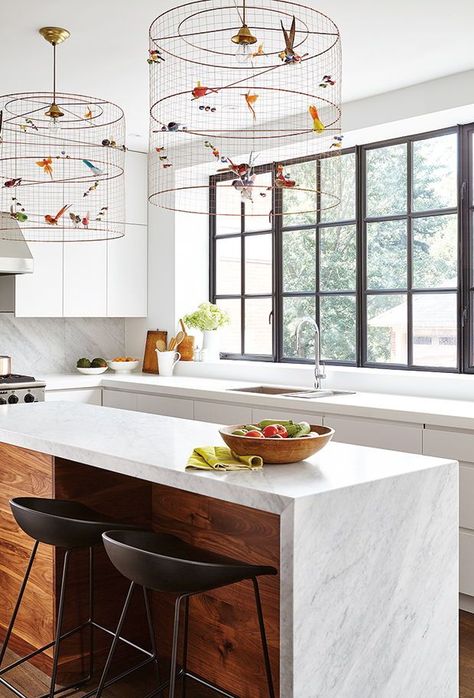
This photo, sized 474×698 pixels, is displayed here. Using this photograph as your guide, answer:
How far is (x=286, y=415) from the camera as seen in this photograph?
4316 mm

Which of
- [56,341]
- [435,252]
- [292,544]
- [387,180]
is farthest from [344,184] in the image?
[292,544]

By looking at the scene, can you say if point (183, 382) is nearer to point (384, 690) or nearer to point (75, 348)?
point (75, 348)

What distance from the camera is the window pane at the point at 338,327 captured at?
17.1 feet

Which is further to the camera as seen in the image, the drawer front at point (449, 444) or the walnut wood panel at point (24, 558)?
→ the drawer front at point (449, 444)

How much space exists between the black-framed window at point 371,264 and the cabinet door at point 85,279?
3.23 ft

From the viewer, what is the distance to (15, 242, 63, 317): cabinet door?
5547 mm

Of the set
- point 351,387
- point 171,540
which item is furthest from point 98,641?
point 351,387

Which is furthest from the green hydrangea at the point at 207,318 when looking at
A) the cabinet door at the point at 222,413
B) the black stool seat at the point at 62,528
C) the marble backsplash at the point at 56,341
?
the black stool seat at the point at 62,528

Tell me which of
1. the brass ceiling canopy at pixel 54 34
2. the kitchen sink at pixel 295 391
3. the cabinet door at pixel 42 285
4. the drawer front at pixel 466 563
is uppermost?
the brass ceiling canopy at pixel 54 34

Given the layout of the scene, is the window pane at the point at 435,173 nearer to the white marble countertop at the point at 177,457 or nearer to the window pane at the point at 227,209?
the window pane at the point at 227,209

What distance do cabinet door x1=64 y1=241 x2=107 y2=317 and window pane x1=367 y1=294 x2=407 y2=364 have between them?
2114mm

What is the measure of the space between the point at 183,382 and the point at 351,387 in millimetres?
1167

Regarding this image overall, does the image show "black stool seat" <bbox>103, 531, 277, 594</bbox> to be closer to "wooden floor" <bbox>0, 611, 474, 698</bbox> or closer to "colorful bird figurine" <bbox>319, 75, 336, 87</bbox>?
"wooden floor" <bbox>0, 611, 474, 698</bbox>

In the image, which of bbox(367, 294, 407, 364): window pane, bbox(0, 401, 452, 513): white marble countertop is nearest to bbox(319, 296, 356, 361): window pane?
bbox(367, 294, 407, 364): window pane
